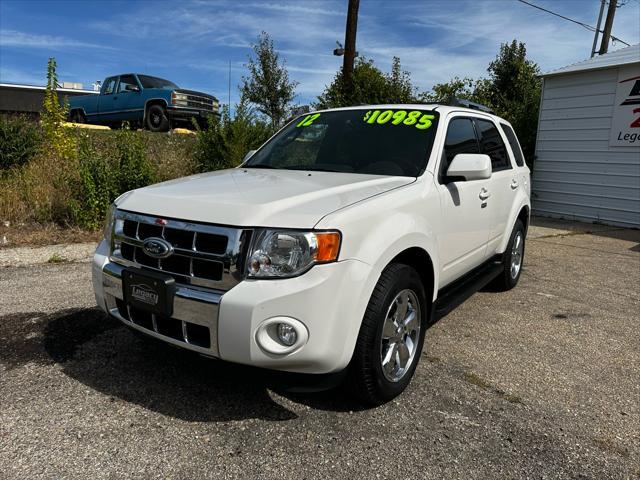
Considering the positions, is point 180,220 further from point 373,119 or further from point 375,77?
point 375,77

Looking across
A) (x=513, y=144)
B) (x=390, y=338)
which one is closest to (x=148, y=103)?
(x=513, y=144)

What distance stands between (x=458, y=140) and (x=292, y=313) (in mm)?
2262

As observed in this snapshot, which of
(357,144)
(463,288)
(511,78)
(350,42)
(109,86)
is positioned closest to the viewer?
Answer: (357,144)

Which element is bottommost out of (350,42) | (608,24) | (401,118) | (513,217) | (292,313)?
(292,313)

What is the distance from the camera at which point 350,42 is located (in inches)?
491

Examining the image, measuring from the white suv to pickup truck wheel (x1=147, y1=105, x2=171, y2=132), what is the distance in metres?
10.6

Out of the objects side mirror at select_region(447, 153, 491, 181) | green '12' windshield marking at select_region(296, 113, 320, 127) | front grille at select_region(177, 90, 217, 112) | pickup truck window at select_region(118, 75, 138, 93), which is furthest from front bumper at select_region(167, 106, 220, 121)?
side mirror at select_region(447, 153, 491, 181)

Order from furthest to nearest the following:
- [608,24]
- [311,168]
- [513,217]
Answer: [608,24] → [513,217] → [311,168]

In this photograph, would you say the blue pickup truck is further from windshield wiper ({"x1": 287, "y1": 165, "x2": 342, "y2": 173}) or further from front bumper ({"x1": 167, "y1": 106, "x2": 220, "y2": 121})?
windshield wiper ({"x1": 287, "y1": 165, "x2": 342, "y2": 173})

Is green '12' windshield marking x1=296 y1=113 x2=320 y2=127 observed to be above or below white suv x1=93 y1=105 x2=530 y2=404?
above

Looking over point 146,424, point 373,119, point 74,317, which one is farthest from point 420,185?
point 74,317

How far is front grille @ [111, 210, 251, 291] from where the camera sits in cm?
230

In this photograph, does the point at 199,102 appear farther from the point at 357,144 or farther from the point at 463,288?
the point at 463,288

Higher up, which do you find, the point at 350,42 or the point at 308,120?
the point at 350,42
